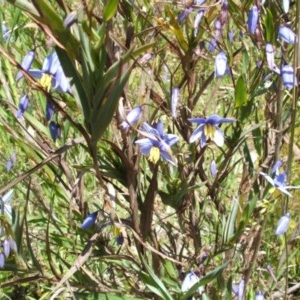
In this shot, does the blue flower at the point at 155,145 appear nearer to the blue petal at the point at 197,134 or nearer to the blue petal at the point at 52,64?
the blue petal at the point at 197,134

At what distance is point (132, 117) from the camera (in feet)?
3.14

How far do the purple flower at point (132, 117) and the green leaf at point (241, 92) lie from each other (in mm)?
162

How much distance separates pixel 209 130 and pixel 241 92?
0.08 meters

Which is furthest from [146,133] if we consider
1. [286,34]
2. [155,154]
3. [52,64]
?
[286,34]

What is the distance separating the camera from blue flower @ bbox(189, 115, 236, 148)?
3.37 ft

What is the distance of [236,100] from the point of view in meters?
1.04

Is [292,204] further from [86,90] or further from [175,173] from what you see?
[86,90]

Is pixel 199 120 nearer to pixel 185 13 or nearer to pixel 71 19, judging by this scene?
pixel 185 13

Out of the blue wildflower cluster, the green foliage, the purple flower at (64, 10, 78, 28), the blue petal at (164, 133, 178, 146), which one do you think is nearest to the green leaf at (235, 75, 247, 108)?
the green foliage

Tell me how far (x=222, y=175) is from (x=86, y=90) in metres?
0.47

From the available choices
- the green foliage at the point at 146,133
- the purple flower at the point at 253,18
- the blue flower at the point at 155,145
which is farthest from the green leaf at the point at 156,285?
the purple flower at the point at 253,18

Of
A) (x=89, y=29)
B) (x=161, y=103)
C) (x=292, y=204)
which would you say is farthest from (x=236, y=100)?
(x=292, y=204)

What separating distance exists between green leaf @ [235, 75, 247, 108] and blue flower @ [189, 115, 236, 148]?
39mm

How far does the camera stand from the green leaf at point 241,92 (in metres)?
1.00
